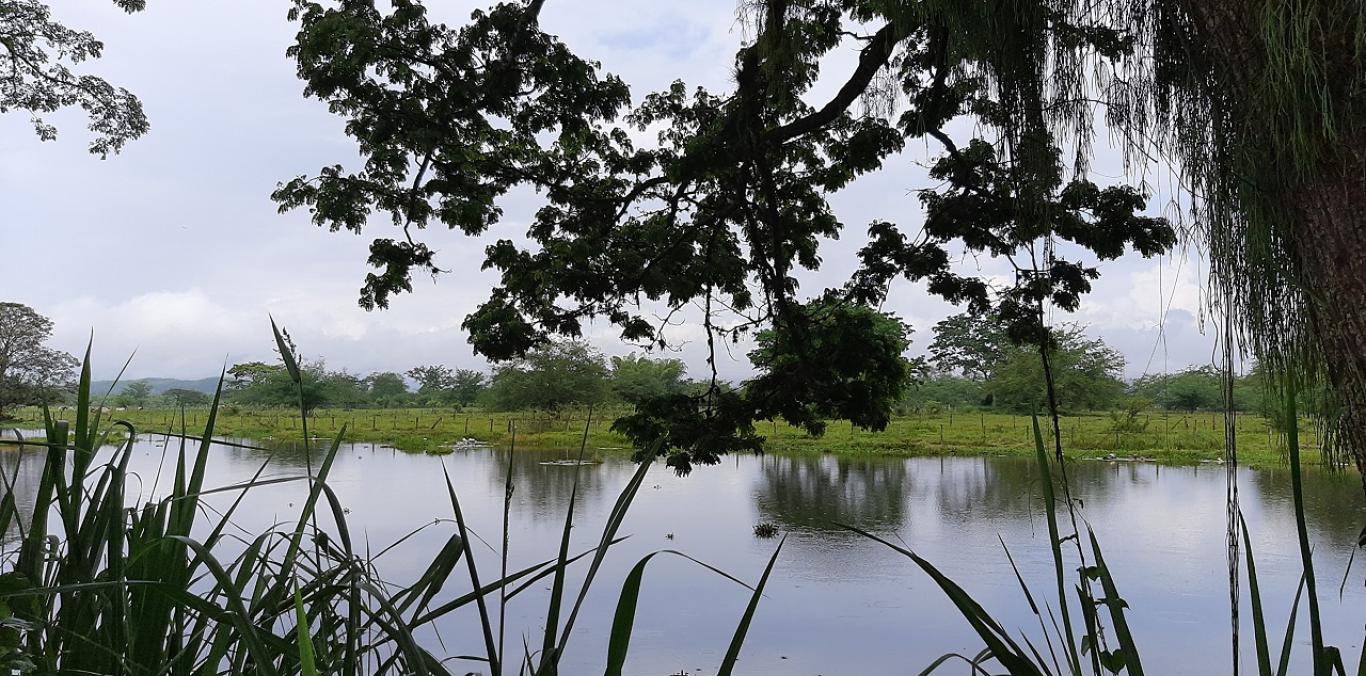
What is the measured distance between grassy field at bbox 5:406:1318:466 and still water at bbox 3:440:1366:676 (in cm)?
200

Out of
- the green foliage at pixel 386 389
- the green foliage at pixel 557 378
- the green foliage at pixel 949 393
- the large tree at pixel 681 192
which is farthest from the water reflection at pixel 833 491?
the green foliage at pixel 386 389

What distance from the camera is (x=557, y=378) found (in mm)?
18578

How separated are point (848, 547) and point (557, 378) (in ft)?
37.8

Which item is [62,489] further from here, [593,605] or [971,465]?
[971,465]

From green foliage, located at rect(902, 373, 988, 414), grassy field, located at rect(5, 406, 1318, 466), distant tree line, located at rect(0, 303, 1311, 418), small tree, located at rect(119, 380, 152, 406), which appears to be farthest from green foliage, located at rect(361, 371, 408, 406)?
small tree, located at rect(119, 380, 152, 406)

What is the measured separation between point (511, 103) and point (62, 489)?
3.20m

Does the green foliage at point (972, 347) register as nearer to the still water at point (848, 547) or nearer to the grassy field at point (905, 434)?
the grassy field at point (905, 434)

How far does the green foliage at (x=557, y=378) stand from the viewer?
60.3 ft

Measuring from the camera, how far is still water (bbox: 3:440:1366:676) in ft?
16.5

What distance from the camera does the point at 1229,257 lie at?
1168 mm

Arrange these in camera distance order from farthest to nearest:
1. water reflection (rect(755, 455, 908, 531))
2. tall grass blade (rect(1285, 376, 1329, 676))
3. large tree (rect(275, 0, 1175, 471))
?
water reflection (rect(755, 455, 908, 531)) → large tree (rect(275, 0, 1175, 471)) → tall grass blade (rect(1285, 376, 1329, 676))

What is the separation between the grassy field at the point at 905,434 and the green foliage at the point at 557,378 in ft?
1.08

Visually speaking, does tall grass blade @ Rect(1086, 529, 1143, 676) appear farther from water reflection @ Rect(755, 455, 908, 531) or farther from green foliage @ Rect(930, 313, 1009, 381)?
green foliage @ Rect(930, 313, 1009, 381)

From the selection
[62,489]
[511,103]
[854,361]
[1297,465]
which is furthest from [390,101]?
[1297,465]
